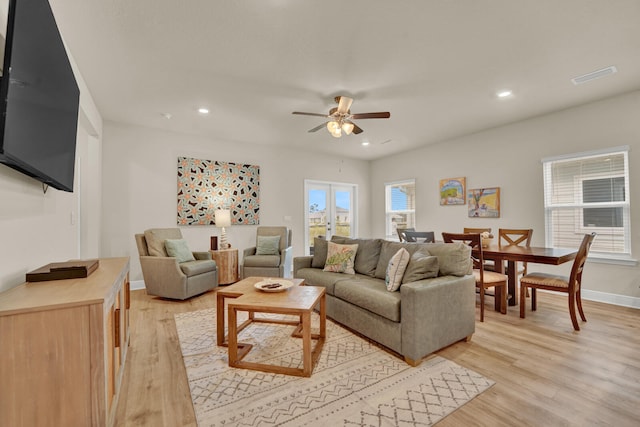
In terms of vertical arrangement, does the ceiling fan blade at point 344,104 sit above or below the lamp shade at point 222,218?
above

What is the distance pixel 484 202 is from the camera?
4.84 m

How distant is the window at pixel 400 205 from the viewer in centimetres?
624

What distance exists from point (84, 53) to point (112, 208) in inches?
95.9

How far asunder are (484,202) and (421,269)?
126 inches

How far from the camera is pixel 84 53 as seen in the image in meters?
2.54

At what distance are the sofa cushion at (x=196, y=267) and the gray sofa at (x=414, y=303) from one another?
1827 millimetres

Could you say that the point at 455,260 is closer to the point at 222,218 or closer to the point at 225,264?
the point at 225,264

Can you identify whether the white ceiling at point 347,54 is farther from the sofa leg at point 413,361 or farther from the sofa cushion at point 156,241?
the sofa leg at point 413,361

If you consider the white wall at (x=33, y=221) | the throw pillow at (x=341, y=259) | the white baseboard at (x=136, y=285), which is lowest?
the white baseboard at (x=136, y=285)

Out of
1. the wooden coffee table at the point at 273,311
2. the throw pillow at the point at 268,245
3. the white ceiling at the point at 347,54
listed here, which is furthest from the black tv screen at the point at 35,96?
the throw pillow at the point at 268,245

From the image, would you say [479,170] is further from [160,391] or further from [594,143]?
[160,391]

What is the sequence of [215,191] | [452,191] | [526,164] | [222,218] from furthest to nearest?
[452,191]
[215,191]
[222,218]
[526,164]

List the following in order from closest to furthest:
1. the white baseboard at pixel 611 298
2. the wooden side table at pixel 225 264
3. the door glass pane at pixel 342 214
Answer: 1. the white baseboard at pixel 611 298
2. the wooden side table at pixel 225 264
3. the door glass pane at pixel 342 214

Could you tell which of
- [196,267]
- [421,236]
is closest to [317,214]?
[421,236]
